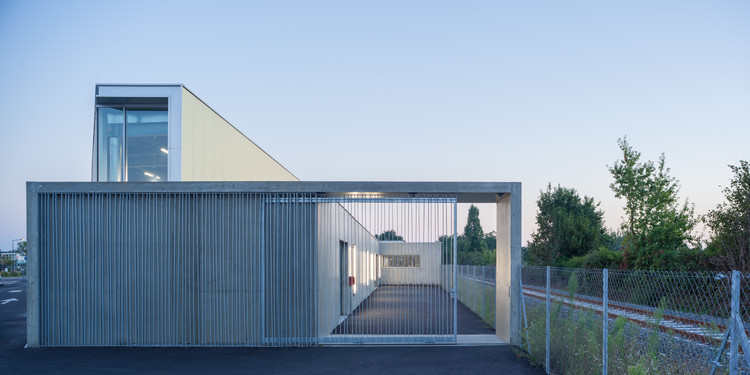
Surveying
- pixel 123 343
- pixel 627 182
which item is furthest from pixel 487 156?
pixel 123 343

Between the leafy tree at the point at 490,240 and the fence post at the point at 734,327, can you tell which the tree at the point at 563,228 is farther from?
the leafy tree at the point at 490,240

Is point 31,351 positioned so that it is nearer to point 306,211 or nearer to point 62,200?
point 62,200

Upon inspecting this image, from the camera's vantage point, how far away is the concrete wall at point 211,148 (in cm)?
1525

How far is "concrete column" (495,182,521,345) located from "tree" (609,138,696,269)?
11.0 m

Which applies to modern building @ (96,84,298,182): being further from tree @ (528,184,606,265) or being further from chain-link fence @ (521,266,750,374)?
tree @ (528,184,606,265)

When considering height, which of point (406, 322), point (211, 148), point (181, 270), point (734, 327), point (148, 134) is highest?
point (148, 134)

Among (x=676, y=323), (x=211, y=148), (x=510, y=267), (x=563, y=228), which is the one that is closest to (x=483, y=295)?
(x=510, y=267)

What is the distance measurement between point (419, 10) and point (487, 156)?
11158mm

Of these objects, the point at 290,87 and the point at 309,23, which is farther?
the point at 290,87

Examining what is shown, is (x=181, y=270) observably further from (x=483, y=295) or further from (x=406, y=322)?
(x=483, y=295)

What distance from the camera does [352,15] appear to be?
626 inches

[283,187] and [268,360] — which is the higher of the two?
[283,187]

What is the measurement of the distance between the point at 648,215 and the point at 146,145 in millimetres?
21263

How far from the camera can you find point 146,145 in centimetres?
1508
